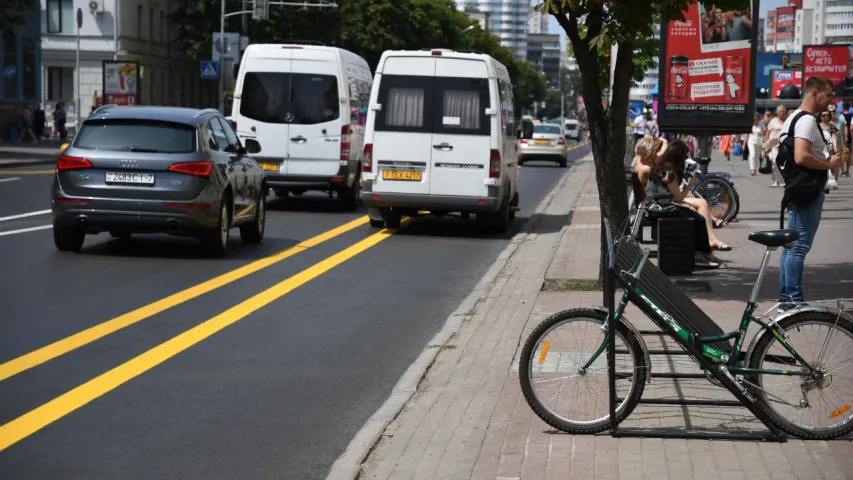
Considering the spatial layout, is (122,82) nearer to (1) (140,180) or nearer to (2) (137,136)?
(2) (137,136)

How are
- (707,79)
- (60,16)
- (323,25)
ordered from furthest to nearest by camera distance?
(323,25), (60,16), (707,79)

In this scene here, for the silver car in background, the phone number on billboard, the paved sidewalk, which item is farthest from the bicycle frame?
the silver car in background

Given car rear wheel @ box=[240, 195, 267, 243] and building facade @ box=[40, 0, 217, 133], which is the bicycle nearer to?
car rear wheel @ box=[240, 195, 267, 243]

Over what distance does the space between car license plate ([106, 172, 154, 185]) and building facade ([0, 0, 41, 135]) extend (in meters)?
47.4

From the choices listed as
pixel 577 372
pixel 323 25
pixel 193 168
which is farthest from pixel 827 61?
→ pixel 577 372

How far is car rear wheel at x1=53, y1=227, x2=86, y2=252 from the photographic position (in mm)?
16047

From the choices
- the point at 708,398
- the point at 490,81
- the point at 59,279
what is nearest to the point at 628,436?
the point at 708,398

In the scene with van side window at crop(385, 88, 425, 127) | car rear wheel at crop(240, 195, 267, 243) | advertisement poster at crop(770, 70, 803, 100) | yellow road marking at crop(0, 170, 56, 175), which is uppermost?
advertisement poster at crop(770, 70, 803, 100)

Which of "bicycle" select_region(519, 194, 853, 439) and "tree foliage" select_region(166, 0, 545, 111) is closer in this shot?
"bicycle" select_region(519, 194, 853, 439)

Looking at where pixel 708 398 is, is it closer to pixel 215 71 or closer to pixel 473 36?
pixel 215 71

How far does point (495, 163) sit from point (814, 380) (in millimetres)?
13525

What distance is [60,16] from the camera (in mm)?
79312

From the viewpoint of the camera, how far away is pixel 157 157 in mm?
15773

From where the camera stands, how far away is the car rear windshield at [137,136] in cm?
1588
